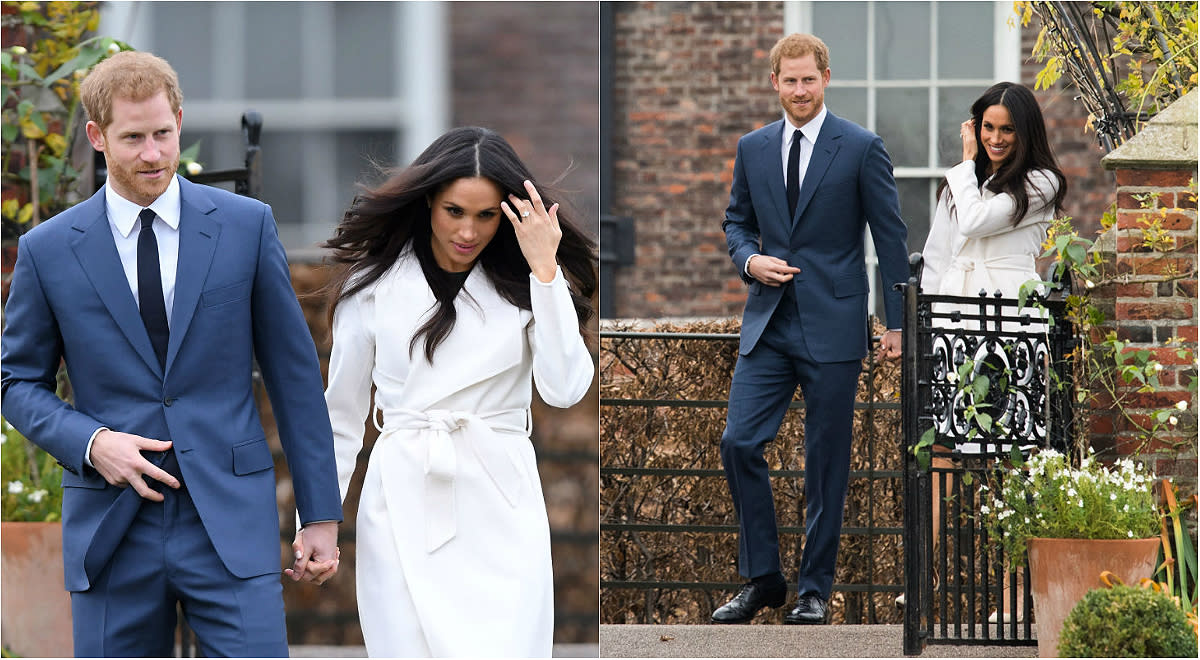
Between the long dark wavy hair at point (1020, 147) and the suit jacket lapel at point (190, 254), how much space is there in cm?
316

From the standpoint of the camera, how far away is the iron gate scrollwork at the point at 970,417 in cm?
484

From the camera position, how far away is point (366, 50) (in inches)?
223

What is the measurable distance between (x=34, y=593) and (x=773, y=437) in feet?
9.47

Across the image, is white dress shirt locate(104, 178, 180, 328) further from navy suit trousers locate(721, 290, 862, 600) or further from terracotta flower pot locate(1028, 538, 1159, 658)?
terracotta flower pot locate(1028, 538, 1159, 658)

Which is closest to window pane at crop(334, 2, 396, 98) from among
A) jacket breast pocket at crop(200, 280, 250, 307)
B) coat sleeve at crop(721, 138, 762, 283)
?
coat sleeve at crop(721, 138, 762, 283)

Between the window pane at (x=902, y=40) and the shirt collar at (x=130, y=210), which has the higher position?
the window pane at (x=902, y=40)

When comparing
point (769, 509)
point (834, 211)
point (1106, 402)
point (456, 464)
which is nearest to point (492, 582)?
point (456, 464)

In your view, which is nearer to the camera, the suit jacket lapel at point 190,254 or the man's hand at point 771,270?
the suit jacket lapel at point 190,254

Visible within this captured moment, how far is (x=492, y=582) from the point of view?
3.48m

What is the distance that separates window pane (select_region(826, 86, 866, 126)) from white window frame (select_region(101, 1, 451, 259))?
332 centimetres

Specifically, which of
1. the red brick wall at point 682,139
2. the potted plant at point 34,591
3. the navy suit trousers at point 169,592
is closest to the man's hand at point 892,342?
the navy suit trousers at point 169,592

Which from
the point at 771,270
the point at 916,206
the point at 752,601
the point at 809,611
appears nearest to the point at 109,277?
the point at 771,270

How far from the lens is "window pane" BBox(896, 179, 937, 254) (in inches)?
303

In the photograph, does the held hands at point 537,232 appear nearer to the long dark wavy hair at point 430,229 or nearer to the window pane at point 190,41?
the long dark wavy hair at point 430,229
